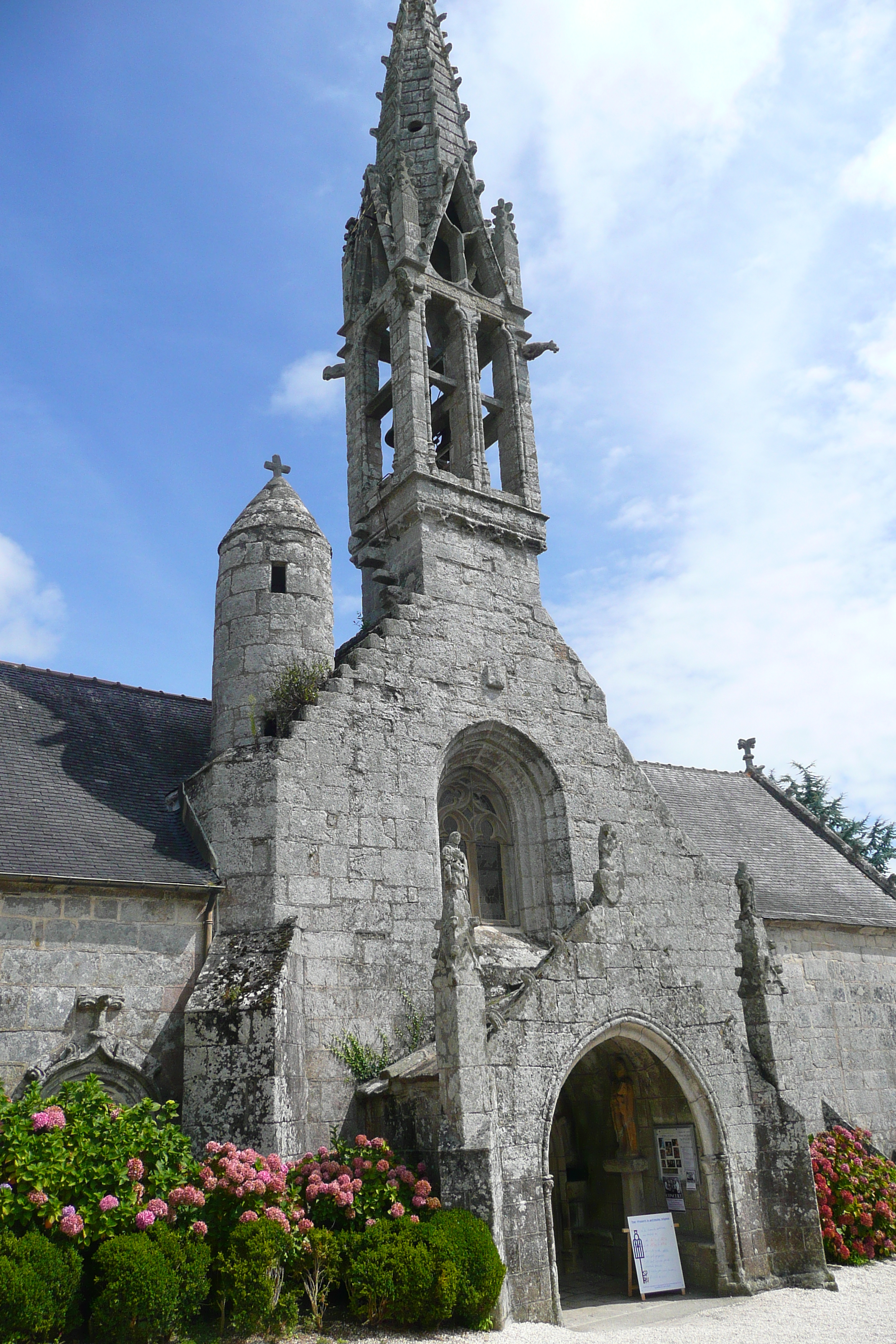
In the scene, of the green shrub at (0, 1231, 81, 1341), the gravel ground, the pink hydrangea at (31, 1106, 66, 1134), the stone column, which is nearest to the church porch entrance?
the gravel ground

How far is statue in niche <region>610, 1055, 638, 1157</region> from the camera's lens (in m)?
10.2

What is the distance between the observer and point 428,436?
12.9 meters

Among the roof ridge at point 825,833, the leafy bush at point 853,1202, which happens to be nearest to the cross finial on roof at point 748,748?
the roof ridge at point 825,833

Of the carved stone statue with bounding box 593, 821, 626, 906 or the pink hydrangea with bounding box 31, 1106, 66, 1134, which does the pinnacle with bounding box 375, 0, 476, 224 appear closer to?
the carved stone statue with bounding box 593, 821, 626, 906

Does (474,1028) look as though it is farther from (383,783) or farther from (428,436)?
(428,436)

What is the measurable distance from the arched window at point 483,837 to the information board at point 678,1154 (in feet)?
8.65

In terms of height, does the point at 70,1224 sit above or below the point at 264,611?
below

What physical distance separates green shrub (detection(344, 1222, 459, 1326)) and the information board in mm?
3462

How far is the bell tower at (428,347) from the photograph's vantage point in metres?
12.6

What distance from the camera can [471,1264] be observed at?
7.21 meters

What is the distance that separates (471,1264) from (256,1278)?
5.20 feet

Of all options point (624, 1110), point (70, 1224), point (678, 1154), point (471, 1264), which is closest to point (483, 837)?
point (624, 1110)

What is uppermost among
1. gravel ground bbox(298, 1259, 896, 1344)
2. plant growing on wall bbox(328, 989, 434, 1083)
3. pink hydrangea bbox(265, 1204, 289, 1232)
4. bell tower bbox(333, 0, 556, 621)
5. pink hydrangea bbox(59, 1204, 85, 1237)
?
bell tower bbox(333, 0, 556, 621)

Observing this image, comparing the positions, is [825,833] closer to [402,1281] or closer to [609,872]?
[609,872]
